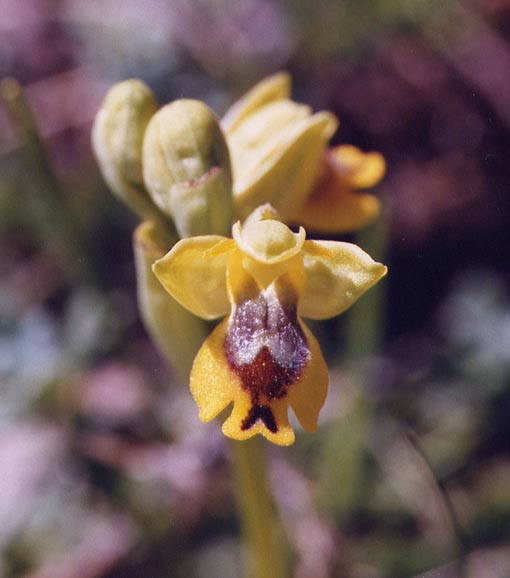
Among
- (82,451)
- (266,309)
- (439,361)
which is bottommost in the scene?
(439,361)

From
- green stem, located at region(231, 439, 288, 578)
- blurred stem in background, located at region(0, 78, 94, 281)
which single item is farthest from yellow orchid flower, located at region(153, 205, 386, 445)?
blurred stem in background, located at region(0, 78, 94, 281)

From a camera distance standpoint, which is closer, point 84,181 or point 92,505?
point 92,505

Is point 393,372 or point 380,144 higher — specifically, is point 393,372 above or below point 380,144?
below

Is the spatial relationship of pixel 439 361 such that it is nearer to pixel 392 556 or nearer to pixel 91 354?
pixel 392 556

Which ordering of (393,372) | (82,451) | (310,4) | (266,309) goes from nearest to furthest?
(266,309) < (82,451) < (393,372) < (310,4)

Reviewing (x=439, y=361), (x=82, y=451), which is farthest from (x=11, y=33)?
(x=439, y=361)

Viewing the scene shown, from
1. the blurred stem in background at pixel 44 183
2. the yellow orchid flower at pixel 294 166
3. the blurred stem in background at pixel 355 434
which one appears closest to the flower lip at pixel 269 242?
the yellow orchid flower at pixel 294 166

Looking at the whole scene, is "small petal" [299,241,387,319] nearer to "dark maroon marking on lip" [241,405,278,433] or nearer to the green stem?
"dark maroon marking on lip" [241,405,278,433]
